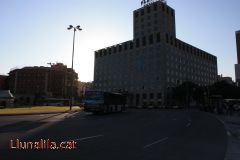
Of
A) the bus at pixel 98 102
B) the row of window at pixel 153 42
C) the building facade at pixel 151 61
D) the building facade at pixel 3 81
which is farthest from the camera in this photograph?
the building facade at pixel 3 81

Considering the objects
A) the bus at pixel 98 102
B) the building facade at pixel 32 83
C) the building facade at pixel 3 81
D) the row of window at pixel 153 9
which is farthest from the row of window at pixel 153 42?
the bus at pixel 98 102

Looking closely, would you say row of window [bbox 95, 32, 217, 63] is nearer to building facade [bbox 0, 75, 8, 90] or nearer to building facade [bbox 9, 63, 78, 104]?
building facade [bbox 9, 63, 78, 104]

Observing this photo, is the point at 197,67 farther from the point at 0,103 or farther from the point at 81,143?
the point at 81,143

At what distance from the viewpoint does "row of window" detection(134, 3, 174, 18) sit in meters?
120

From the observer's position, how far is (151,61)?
11725 centimetres

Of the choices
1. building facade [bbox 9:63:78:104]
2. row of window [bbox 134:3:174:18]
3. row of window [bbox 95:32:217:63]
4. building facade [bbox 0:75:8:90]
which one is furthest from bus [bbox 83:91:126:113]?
building facade [bbox 0:75:8:90]

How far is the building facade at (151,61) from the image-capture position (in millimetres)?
113375

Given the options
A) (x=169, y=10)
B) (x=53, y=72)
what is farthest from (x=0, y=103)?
(x=169, y=10)

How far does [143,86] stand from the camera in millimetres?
118250

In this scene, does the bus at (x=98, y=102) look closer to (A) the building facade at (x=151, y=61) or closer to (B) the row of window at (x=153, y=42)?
(A) the building facade at (x=151, y=61)

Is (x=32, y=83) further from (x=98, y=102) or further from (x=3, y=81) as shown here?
(x=98, y=102)

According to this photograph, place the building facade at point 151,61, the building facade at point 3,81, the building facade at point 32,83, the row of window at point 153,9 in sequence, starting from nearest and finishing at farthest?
the building facade at point 151,61 < the row of window at point 153,9 < the building facade at point 32,83 < the building facade at point 3,81

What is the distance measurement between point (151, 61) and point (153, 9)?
25288 mm

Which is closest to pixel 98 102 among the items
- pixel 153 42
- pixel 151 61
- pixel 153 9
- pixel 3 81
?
pixel 151 61
